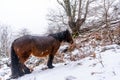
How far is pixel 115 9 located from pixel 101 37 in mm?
3738

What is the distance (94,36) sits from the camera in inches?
439

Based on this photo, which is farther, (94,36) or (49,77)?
(94,36)

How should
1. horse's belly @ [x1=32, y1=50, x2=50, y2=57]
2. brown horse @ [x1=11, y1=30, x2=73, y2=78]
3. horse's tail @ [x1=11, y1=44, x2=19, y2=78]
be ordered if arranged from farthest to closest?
1. horse's belly @ [x1=32, y1=50, x2=50, y2=57]
2. horse's tail @ [x1=11, y1=44, x2=19, y2=78]
3. brown horse @ [x1=11, y1=30, x2=73, y2=78]

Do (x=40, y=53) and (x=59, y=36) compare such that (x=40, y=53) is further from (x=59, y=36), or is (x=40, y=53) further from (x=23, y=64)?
(x=59, y=36)

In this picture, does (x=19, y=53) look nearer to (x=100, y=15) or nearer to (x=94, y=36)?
(x=94, y=36)

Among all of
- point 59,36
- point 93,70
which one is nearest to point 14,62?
point 59,36

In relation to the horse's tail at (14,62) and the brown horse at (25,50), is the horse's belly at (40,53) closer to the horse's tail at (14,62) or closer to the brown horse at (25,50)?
the brown horse at (25,50)

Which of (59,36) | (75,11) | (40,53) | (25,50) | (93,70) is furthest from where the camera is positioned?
(75,11)

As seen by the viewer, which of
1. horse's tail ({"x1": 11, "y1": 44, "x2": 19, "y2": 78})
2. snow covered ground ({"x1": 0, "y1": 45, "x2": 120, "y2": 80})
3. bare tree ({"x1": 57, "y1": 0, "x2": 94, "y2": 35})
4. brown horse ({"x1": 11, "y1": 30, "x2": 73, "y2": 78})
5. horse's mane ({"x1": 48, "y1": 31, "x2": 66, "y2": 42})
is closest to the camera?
snow covered ground ({"x1": 0, "y1": 45, "x2": 120, "y2": 80})

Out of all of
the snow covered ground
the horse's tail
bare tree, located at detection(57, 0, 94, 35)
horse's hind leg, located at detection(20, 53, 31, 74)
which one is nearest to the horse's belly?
horse's hind leg, located at detection(20, 53, 31, 74)

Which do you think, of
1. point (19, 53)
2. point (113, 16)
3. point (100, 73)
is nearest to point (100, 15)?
point (113, 16)

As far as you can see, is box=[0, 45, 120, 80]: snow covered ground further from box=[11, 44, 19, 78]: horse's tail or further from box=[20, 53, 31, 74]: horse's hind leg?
box=[11, 44, 19, 78]: horse's tail

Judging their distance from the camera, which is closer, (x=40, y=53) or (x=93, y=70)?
(x=93, y=70)

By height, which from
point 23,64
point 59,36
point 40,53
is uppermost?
point 59,36
